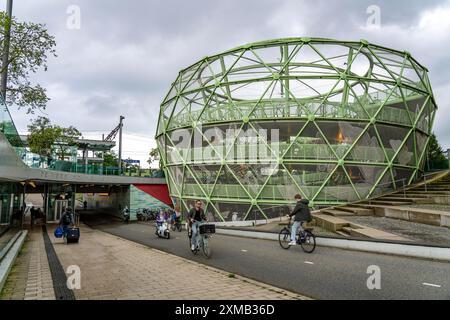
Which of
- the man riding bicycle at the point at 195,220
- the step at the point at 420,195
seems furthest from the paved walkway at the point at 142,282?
the step at the point at 420,195

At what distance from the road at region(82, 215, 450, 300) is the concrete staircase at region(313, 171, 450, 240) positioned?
6.46 feet

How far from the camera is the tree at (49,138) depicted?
107 feet

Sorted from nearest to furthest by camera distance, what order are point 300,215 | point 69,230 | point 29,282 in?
point 29,282 < point 300,215 < point 69,230

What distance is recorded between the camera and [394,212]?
1434 centimetres

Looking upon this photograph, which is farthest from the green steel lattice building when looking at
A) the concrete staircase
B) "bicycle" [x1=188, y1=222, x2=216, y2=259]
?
"bicycle" [x1=188, y1=222, x2=216, y2=259]

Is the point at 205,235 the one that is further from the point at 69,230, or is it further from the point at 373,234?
the point at 69,230

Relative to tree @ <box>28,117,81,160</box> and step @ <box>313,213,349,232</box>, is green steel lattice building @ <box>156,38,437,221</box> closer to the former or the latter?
step @ <box>313,213,349,232</box>

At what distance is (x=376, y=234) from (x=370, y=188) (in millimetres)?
11978

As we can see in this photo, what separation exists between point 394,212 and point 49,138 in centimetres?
Answer: 3240

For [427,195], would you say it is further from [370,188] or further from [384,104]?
[384,104]

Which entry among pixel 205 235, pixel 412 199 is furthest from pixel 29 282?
pixel 412 199

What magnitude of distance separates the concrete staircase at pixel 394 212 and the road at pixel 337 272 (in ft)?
6.46

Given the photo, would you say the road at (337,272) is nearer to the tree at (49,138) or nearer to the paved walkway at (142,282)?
the paved walkway at (142,282)

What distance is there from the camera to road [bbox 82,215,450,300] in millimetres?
5527
